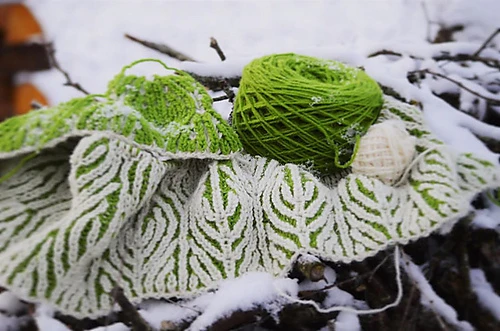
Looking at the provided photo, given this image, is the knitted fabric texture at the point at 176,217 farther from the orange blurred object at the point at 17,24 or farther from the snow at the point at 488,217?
the orange blurred object at the point at 17,24

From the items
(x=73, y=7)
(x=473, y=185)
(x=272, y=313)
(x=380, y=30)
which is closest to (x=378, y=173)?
(x=473, y=185)

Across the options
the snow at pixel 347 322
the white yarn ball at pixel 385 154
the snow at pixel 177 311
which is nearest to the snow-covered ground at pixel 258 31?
the white yarn ball at pixel 385 154

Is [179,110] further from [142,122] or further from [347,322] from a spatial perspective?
[347,322]

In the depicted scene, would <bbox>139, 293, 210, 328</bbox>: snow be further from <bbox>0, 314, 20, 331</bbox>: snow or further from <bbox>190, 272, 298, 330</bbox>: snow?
<bbox>0, 314, 20, 331</bbox>: snow

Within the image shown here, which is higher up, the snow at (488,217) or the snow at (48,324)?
the snow at (488,217)

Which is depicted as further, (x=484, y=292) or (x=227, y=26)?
(x=227, y=26)

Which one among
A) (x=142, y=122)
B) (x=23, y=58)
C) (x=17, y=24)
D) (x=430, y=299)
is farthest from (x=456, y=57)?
(x=17, y=24)
